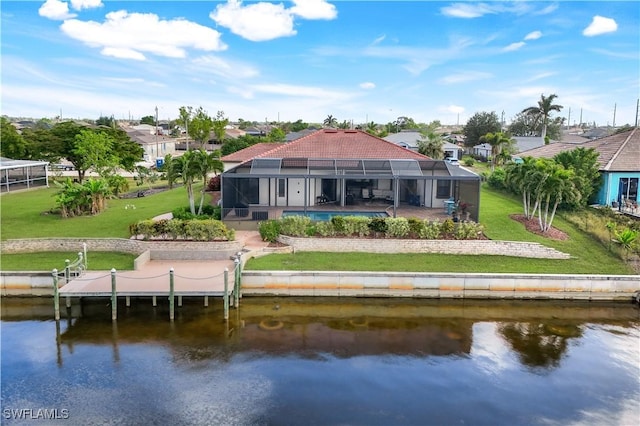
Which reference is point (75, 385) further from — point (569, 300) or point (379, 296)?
point (569, 300)

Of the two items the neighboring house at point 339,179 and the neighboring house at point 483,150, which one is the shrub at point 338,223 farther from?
the neighboring house at point 483,150

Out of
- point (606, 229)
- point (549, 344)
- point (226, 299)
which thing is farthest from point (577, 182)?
point (226, 299)

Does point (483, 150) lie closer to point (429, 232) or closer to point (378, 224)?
point (429, 232)

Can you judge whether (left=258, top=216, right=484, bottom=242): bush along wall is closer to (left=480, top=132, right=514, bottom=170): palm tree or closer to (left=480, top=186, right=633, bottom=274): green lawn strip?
(left=480, top=186, right=633, bottom=274): green lawn strip

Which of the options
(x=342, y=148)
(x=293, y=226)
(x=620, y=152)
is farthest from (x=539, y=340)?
(x=620, y=152)

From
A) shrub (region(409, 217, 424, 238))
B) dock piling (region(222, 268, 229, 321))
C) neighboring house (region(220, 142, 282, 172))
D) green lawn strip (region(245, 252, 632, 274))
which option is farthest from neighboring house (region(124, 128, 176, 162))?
dock piling (region(222, 268, 229, 321))
